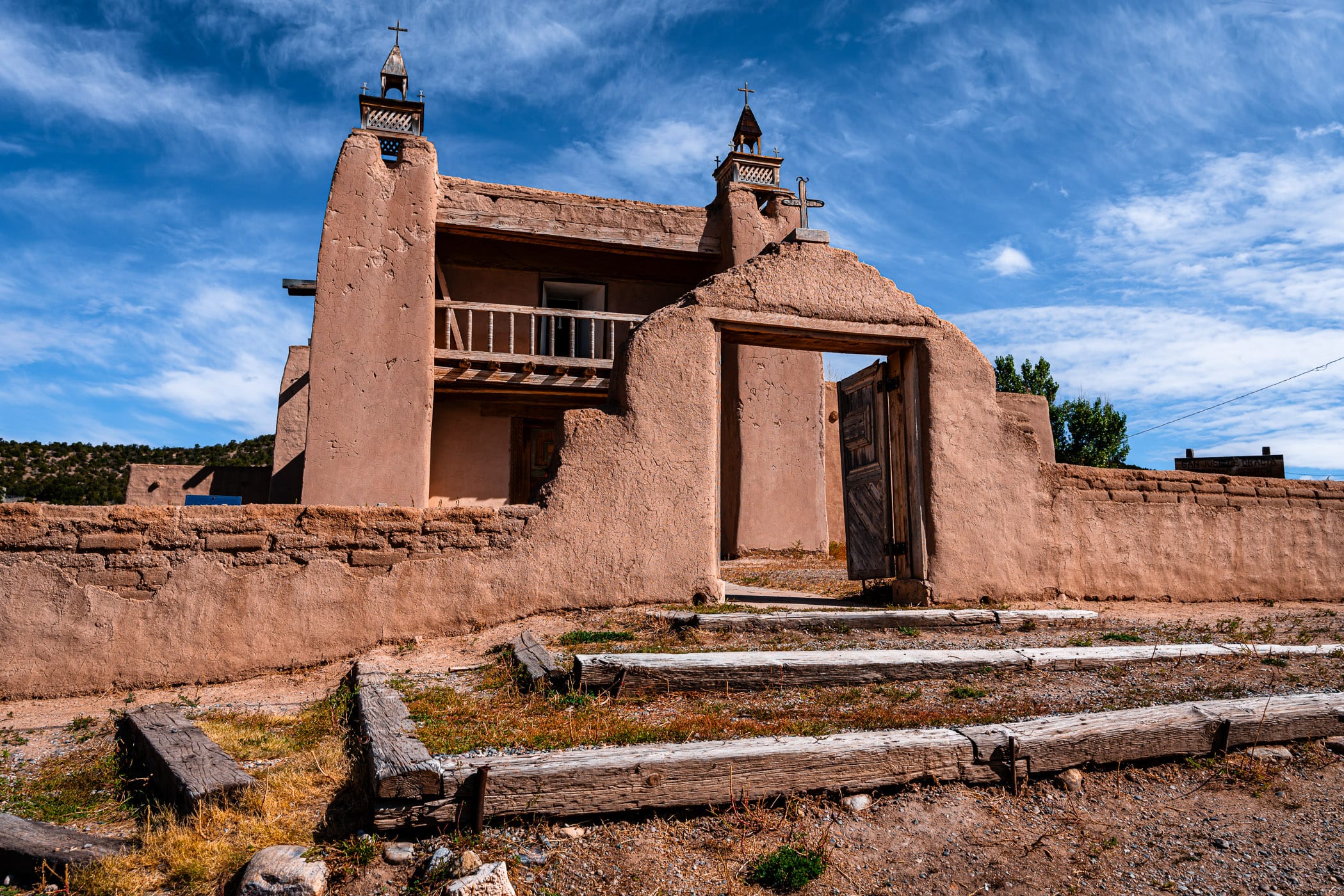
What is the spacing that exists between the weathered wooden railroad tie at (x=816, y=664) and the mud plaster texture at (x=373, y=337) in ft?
25.7

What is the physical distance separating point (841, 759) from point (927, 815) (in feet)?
1.34

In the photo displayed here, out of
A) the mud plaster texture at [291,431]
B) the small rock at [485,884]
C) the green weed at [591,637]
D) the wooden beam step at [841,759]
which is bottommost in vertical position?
the small rock at [485,884]

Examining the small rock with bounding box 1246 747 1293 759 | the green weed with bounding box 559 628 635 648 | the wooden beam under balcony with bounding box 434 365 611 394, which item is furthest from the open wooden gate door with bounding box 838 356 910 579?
the wooden beam under balcony with bounding box 434 365 611 394

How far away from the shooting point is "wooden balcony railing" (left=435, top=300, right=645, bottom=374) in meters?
13.2

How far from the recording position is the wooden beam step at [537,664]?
480 cm

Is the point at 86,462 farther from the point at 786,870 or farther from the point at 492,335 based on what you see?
the point at 786,870

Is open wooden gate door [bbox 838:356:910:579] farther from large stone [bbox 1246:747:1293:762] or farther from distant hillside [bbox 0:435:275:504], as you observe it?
distant hillside [bbox 0:435:275:504]

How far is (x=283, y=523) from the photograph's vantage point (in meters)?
5.95

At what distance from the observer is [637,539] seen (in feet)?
23.0

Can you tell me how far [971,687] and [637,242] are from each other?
1074 centimetres

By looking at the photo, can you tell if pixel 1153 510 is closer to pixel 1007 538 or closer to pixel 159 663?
pixel 1007 538

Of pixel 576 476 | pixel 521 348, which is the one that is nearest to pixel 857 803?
pixel 576 476

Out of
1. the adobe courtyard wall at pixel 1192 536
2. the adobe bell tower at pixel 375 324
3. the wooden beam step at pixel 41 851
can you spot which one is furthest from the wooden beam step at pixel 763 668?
the adobe bell tower at pixel 375 324

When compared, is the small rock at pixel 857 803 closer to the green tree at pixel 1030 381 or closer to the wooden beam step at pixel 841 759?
the wooden beam step at pixel 841 759
